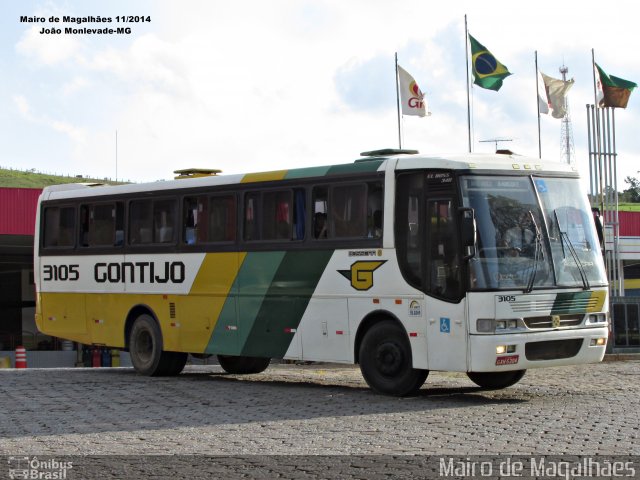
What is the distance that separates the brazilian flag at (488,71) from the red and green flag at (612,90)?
14.0 feet

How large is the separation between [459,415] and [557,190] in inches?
151

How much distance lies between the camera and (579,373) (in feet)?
Result: 68.0

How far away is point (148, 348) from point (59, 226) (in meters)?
3.29

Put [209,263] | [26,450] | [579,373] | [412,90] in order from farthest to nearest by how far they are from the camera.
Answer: [412,90] < [579,373] < [209,263] < [26,450]

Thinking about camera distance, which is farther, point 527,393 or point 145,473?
point 527,393

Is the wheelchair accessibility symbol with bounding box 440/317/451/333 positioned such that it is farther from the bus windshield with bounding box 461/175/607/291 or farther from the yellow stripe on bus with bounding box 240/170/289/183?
the yellow stripe on bus with bounding box 240/170/289/183

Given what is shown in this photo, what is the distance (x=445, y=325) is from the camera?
49.2ft

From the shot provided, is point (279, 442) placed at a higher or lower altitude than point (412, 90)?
lower

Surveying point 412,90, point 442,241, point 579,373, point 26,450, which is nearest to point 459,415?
point 442,241

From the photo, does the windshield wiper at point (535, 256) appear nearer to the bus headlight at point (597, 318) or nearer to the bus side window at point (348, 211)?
the bus headlight at point (597, 318)

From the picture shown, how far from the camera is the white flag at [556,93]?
142 ft

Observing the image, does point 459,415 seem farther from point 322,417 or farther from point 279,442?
point 279,442

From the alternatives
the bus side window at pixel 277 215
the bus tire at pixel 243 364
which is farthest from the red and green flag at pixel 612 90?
the bus side window at pixel 277 215

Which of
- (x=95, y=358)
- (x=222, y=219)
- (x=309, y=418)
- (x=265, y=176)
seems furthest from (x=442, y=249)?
(x=95, y=358)
